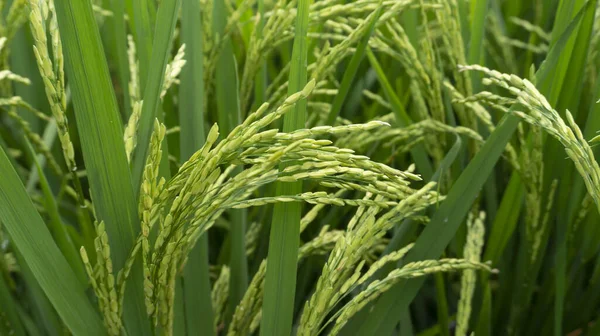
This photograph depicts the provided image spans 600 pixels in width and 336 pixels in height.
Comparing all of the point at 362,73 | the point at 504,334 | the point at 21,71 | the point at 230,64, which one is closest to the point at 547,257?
the point at 504,334

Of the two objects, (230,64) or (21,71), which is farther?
(21,71)

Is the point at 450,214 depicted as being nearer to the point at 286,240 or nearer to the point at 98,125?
the point at 286,240

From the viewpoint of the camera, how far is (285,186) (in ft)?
2.26

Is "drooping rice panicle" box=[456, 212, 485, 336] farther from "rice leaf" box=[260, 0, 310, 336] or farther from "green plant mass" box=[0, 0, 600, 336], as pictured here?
"rice leaf" box=[260, 0, 310, 336]

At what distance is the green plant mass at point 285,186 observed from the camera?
614 mm

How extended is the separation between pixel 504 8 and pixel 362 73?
1.56 feet

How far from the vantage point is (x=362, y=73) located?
48.1 inches

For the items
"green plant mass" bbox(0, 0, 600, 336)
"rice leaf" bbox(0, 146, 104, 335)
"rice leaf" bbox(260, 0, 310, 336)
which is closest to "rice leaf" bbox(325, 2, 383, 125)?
"green plant mass" bbox(0, 0, 600, 336)

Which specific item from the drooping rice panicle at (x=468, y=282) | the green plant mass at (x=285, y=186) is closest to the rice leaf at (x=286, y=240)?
the green plant mass at (x=285, y=186)

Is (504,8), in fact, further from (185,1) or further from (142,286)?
(142,286)

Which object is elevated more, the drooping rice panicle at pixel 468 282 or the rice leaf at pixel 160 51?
the rice leaf at pixel 160 51

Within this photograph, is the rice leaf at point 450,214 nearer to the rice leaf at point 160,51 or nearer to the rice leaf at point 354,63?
the rice leaf at point 354,63

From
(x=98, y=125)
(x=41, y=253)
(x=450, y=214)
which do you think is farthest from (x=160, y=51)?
(x=450, y=214)

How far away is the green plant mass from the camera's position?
61 cm
